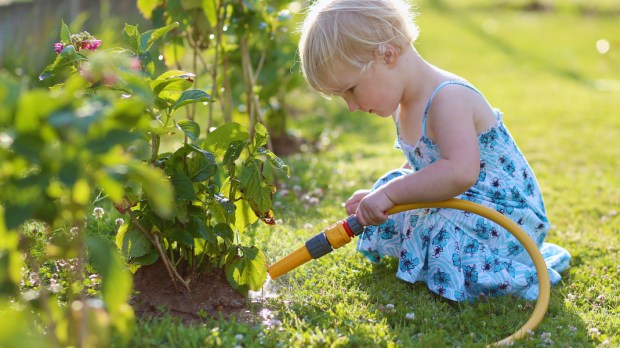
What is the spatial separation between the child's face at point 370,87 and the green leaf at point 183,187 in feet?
2.05

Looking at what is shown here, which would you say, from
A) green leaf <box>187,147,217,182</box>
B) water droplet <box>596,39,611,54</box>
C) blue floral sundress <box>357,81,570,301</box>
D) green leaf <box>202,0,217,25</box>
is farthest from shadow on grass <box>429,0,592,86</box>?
green leaf <box>187,147,217,182</box>

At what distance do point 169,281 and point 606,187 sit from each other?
8.76ft

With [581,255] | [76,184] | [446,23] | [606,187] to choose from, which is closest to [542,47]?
[446,23]

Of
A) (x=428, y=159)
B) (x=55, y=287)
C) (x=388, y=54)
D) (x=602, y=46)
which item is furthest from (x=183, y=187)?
(x=602, y=46)

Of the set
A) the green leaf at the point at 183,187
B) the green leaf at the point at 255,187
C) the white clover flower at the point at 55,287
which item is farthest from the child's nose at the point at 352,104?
the white clover flower at the point at 55,287

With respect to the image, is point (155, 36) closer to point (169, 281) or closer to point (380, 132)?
point (169, 281)

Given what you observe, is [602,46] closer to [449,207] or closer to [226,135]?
[449,207]

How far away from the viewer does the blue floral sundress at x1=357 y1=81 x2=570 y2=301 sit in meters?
2.54

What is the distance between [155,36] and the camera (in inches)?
85.3

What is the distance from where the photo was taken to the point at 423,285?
264 centimetres

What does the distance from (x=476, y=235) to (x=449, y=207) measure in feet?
0.92

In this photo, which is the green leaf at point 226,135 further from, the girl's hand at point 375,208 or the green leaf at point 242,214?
the girl's hand at point 375,208

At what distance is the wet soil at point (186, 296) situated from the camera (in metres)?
2.22

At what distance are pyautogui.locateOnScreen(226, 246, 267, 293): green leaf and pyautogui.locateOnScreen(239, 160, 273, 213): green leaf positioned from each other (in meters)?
0.14
